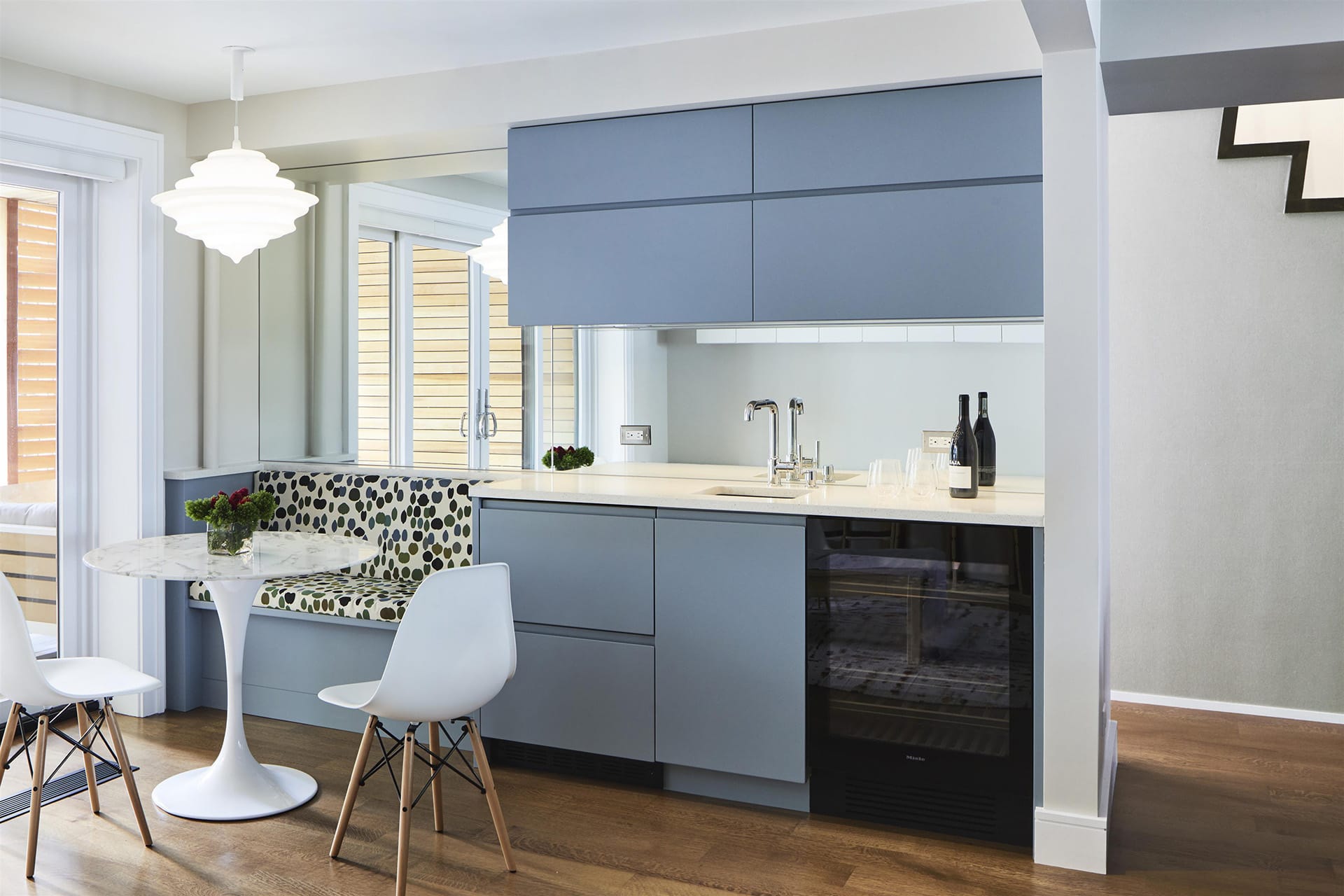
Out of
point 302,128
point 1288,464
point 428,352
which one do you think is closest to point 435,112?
point 302,128

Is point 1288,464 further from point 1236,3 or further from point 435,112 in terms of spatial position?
point 435,112

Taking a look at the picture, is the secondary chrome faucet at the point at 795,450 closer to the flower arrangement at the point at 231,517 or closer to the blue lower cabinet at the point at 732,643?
the blue lower cabinet at the point at 732,643

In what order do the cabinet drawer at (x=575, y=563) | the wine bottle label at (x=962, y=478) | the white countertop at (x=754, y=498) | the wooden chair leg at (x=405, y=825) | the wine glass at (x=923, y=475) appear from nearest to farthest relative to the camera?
the wooden chair leg at (x=405, y=825) → the white countertop at (x=754, y=498) → the wine bottle label at (x=962, y=478) → the cabinet drawer at (x=575, y=563) → the wine glass at (x=923, y=475)

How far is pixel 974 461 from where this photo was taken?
121 inches

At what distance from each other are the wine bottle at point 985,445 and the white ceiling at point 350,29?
125 cm

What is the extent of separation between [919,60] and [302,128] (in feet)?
7.30

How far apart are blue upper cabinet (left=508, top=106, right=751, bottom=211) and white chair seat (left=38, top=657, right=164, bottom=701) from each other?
1.81m

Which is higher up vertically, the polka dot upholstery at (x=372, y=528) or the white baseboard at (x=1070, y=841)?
the polka dot upholstery at (x=372, y=528)

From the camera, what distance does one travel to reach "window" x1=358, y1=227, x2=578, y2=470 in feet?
13.4

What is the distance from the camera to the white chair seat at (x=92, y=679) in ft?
8.79

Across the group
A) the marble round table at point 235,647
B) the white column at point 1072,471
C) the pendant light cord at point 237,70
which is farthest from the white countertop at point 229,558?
the white column at point 1072,471

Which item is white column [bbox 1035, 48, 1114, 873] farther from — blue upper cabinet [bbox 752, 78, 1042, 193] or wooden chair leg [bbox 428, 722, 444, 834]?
wooden chair leg [bbox 428, 722, 444, 834]

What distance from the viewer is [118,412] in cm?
385

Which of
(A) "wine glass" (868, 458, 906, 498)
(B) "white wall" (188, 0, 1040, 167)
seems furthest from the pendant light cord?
(A) "wine glass" (868, 458, 906, 498)
